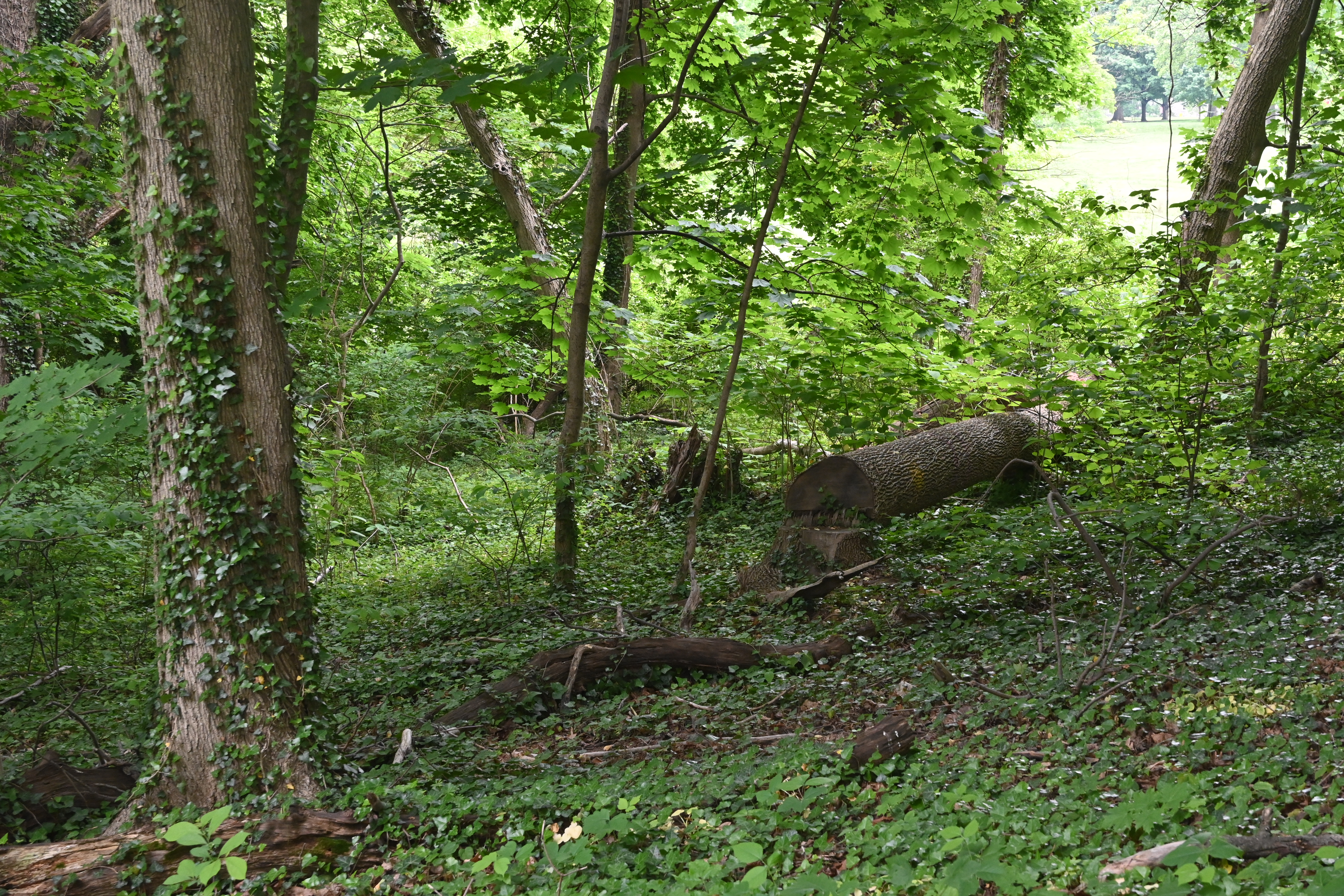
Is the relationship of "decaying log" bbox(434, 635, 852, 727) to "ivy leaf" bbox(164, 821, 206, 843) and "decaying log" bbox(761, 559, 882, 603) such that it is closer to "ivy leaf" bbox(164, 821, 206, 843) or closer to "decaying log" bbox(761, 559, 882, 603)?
"decaying log" bbox(761, 559, 882, 603)

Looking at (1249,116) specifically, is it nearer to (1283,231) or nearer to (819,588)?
(1283,231)

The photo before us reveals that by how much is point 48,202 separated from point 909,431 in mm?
9463

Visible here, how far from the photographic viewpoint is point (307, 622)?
4.07m

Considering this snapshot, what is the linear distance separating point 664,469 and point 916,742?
263 inches

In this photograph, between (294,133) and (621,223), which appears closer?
(294,133)

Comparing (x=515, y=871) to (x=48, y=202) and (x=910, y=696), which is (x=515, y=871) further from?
(x=48, y=202)

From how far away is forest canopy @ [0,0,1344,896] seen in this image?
3305 millimetres

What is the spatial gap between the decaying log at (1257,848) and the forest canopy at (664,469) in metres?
0.01

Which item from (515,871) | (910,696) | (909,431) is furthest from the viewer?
(909,431)

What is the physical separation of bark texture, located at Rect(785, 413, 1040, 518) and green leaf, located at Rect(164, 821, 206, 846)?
544 centimetres

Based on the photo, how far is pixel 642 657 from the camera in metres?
5.34

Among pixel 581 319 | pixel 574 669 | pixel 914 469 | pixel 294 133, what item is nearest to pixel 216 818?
pixel 574 669

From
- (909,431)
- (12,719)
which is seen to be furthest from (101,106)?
(909,431)

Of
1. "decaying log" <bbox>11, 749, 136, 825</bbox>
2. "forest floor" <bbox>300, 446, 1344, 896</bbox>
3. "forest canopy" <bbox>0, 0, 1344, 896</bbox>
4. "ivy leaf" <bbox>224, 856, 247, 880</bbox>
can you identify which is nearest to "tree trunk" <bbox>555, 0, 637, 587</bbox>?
"forest canopy" <bbox>0, 0, 1344, 896</bbox>
